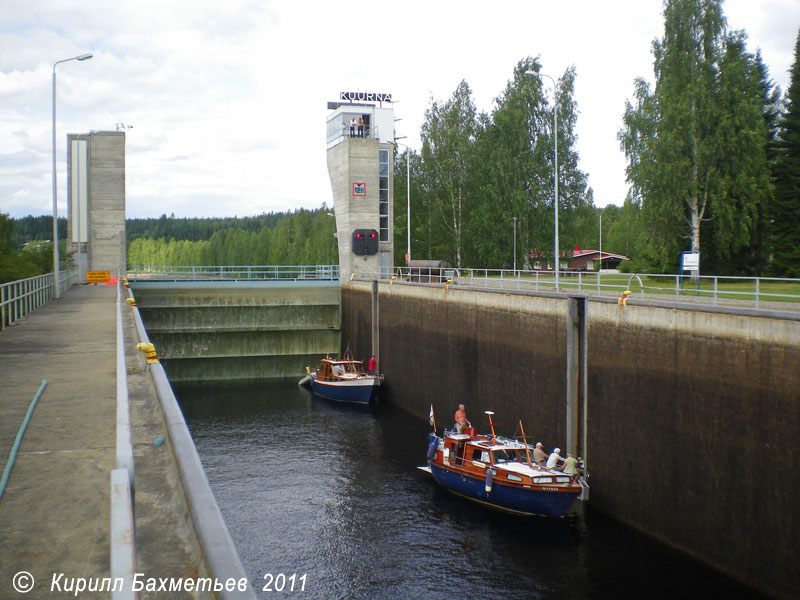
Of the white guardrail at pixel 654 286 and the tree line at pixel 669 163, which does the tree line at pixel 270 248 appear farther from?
the white guardrail at pixel 654 286

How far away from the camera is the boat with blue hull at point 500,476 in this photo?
1741 centimetres

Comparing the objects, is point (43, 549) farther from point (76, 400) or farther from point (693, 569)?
point (693, 569)

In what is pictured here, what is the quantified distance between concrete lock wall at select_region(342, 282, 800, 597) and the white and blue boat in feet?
26.6

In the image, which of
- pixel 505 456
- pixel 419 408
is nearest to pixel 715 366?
pixel 505 456

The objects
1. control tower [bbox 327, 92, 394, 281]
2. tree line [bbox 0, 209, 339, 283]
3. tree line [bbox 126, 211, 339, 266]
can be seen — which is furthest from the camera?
tree line [bbox 126, 211, 339, 266]

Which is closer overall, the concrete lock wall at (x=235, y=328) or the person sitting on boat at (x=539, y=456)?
the person sitting on boat at (x=539, y=456)

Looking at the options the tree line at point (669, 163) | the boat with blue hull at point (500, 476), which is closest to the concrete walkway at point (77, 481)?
the boat with blue hull at point (500, 476)

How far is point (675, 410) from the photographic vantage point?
15.3m

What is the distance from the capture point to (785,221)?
34875mm

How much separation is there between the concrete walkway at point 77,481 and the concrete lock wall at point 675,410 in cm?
1053

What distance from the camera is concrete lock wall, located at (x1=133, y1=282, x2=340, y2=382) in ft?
124

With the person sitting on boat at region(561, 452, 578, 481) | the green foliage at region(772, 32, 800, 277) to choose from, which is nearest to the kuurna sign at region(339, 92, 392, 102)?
the green foliage at region(772, 32, 800, 277)

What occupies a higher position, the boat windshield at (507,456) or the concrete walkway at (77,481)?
the concrete walkway at (77,481)

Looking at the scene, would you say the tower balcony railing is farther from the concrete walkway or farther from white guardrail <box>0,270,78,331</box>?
the concrete walkway
